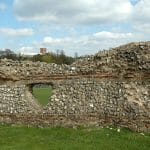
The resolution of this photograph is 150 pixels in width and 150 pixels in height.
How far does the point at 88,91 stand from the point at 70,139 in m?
2.41

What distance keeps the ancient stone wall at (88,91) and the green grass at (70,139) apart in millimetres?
611

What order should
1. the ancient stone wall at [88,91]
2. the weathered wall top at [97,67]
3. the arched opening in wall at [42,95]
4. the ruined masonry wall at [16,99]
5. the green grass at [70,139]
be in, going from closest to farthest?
the green grass at [70,139] < the ancient stone wall at [88,91] < the weathered wall top at [97,67] < the ruined masonry wall at [16,99] < the arched opening in wall at [42,95]

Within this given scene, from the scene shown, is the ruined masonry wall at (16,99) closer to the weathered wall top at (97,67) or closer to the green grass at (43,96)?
the weathered wall top at (97,67)

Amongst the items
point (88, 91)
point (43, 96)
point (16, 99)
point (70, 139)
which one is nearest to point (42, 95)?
point (43, 96)

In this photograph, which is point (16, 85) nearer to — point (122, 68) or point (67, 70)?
point (67, 70)

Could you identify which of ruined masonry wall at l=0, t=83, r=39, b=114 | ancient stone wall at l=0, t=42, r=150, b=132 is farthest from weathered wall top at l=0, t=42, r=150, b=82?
ruined masonry wall at l=0, t=83, r=39, b=114

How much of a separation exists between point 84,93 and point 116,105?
121 centimetres

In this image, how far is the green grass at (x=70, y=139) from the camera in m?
10.3

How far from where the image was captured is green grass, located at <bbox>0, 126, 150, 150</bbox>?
1031 cm

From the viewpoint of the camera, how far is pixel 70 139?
11328 mm

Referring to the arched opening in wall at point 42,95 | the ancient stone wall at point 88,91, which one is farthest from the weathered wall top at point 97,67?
the arched opening in wall at point 42,95

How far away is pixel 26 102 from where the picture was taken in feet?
46.5

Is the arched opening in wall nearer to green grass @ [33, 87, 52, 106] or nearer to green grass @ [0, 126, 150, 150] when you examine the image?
green grass @ [33, 87, 52, 106]

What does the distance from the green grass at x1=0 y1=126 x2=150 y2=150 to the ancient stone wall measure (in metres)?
0.61
